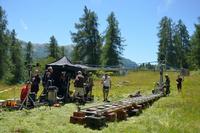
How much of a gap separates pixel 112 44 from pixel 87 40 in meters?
8.98

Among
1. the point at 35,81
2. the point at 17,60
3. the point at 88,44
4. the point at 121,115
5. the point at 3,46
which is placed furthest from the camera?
the point at 17,60

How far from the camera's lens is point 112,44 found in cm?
9012

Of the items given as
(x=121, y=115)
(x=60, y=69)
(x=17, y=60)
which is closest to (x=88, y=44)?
(x=17, y=60)

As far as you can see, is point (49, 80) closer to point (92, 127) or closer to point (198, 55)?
point (92, 127)

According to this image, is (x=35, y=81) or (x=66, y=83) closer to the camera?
(x=35, y=81)

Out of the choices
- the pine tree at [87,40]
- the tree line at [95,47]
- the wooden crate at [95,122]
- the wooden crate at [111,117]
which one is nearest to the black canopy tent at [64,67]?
the wooden crate at [111,117]

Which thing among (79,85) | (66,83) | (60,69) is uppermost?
(60,69)

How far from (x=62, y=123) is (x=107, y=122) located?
1797 mm

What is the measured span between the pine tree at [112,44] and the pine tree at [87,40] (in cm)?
538

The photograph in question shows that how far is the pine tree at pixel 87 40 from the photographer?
81.3 metres

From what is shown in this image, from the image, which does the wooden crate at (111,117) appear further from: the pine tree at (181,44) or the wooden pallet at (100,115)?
the pine tree at (181,44)

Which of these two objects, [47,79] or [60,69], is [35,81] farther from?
[60,69]

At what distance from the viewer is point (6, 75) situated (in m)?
73.8

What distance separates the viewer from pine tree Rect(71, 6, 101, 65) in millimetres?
81312
